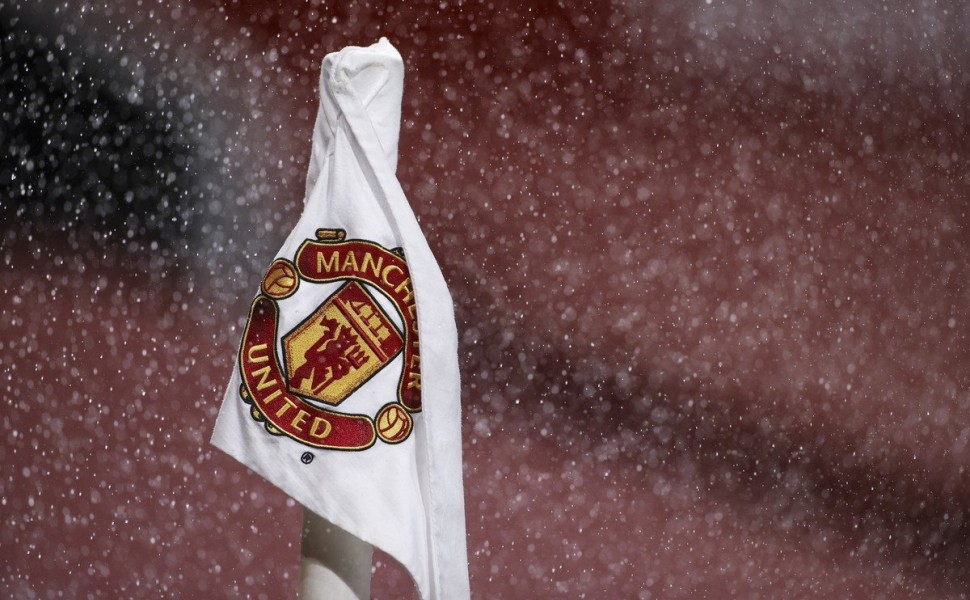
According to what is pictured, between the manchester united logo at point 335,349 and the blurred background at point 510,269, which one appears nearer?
the manchester united logo at point 335,349

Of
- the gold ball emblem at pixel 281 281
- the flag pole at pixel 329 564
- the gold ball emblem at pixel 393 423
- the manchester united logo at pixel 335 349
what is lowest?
the flag pole at pixel 329 564

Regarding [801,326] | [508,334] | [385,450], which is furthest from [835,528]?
[385,450]

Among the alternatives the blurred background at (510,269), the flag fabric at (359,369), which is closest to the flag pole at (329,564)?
the flag fabric at (359,369)

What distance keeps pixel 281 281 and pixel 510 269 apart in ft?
0.67

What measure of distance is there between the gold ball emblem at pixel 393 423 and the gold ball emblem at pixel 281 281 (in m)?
0.05

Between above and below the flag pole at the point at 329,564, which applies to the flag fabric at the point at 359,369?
above

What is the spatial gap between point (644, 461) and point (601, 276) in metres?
0.10

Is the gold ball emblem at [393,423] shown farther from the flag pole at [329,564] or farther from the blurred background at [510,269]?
the blurred background at [510,269]

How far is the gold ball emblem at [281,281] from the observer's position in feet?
0.97

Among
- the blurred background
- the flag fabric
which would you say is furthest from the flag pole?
the blurred background

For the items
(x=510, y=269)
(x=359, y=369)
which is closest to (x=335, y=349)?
(x=359, y=369)

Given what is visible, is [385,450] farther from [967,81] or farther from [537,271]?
[967,81]

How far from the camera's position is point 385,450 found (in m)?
0.29

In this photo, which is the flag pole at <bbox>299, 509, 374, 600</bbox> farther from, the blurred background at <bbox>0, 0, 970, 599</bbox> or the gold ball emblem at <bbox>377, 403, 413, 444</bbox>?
the blurred background at <bbox>0, 0, 970, 599</bbox>
